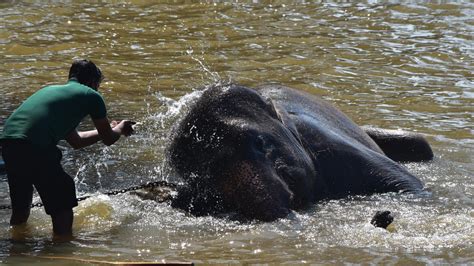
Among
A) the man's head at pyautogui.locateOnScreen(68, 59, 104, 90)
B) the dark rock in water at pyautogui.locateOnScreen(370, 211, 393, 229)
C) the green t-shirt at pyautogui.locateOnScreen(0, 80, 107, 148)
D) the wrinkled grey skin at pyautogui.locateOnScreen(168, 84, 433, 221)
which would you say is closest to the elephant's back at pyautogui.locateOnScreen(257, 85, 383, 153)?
the wrinkled grey skin at pyautogui.locateOnScreen(168, 84, 433, 221)

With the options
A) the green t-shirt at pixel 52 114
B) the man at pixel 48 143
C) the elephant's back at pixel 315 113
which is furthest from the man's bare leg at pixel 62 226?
the elephant's back at pixel 315 113

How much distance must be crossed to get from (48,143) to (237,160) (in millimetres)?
1413

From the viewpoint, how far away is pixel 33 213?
27.5ft

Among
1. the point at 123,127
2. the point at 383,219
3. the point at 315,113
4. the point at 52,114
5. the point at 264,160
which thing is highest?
the point at 52,114

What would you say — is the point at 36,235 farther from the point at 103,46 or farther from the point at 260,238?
the point at 103,46

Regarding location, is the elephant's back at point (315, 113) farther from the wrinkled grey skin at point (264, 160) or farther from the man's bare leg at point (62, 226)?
the man's bare leg at point (62, 226)

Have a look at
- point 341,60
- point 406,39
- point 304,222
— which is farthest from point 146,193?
point 406,39

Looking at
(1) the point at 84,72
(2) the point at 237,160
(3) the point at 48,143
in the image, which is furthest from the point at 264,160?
(3) the point at 48,143

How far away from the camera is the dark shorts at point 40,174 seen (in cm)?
750

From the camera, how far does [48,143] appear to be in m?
7.54

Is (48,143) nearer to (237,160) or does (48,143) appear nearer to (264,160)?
(237,160)

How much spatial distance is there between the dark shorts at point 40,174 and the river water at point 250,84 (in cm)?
31

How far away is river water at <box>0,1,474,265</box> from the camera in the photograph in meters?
7.37

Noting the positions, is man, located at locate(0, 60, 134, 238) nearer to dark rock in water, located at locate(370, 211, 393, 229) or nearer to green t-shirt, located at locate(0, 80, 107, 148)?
green t-shirt, located at locate(0, 80, 107, 148)
